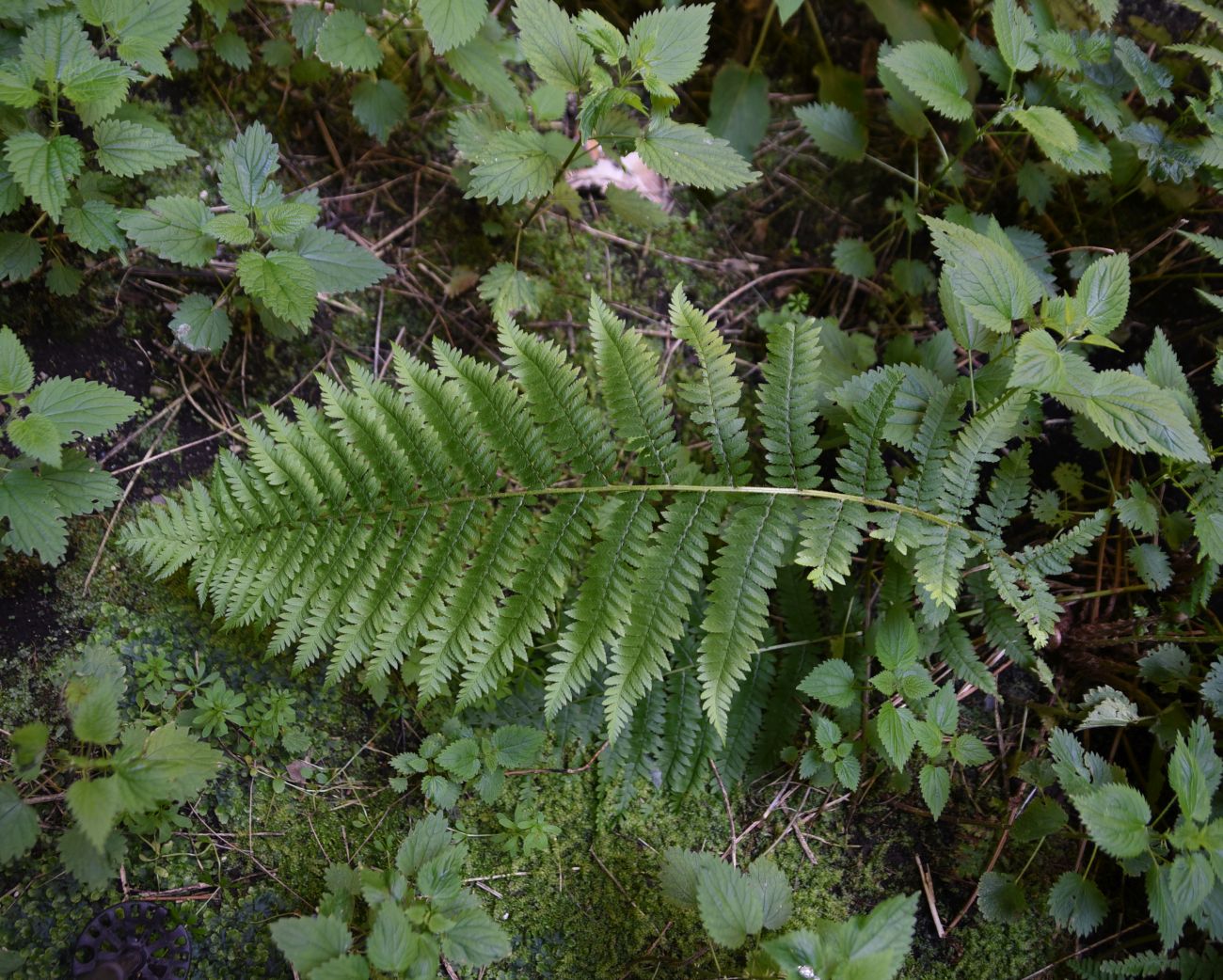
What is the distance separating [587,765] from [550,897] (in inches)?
16.4

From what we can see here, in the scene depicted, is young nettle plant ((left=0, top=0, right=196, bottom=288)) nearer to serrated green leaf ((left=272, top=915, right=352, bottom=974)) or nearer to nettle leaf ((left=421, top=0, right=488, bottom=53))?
nettle leaf ((left=421, top=0, right=488, bottom=53))

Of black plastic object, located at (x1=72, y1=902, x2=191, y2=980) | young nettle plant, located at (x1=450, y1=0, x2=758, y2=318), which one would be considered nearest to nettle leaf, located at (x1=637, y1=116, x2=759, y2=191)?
young nettle plant, located at (x1=450, y1=0, x2=758, y2=318)

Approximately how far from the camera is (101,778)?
2.11m

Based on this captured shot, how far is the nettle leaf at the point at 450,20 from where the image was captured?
2654mm

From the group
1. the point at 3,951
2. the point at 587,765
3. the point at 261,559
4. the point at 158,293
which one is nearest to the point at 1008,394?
the point at 587,765

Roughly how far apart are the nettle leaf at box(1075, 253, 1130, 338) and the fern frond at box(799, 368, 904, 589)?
599 mm

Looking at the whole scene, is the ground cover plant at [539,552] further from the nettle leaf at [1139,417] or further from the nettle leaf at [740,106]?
the nettle leaf at [740,106]

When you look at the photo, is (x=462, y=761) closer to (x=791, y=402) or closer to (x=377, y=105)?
(x=791, y=402)

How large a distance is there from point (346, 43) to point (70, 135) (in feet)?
3.07

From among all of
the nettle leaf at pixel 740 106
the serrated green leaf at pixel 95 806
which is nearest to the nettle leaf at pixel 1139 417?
the nettle leaf at pixel 740 106

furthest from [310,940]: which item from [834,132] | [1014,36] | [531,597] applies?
[1014,36]

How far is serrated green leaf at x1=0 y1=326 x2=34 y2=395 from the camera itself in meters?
2.37

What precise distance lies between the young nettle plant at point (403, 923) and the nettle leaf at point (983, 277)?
225cm

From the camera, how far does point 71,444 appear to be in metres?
2.68
